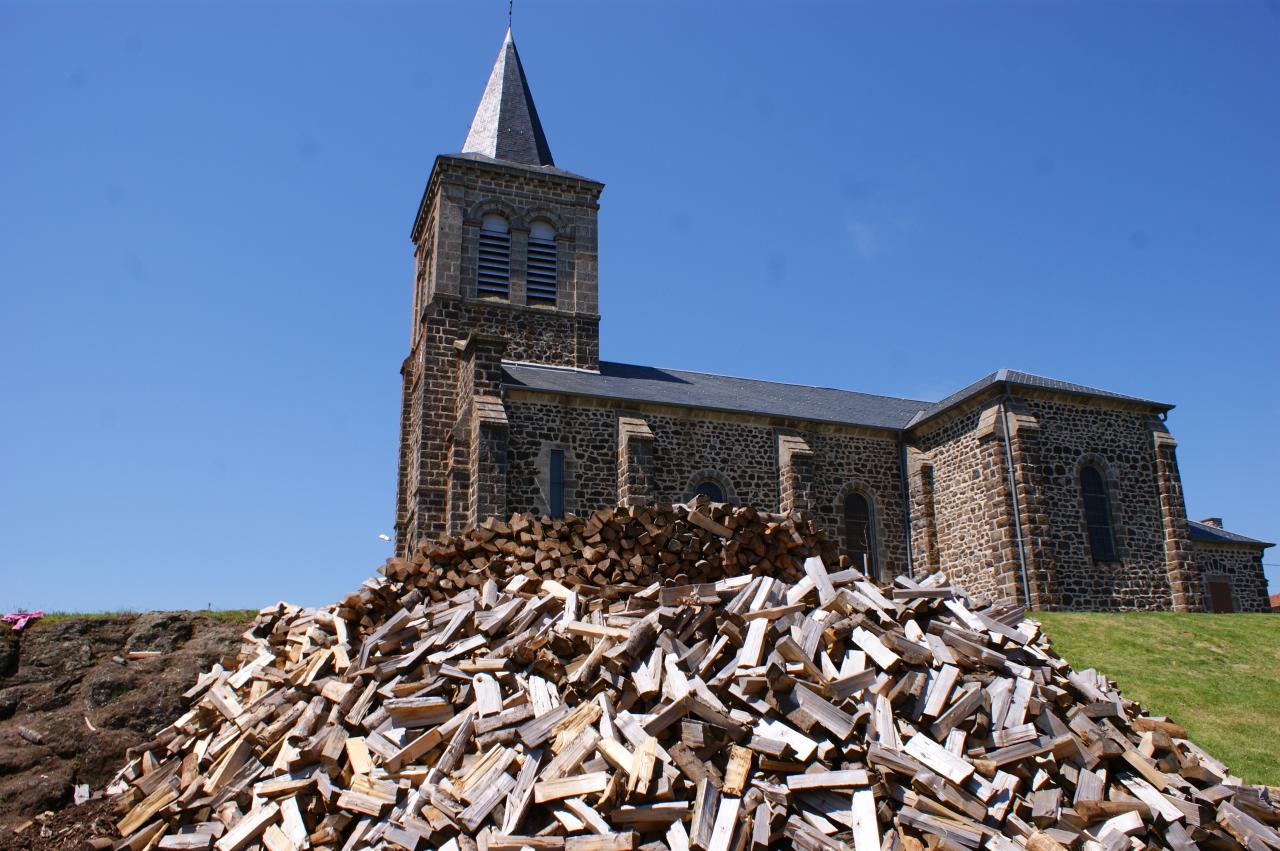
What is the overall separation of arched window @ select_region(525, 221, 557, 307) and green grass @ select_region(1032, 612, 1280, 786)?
578 inches

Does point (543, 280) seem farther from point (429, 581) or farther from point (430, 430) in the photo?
point (429, 581)

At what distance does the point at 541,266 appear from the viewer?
83.1 ft

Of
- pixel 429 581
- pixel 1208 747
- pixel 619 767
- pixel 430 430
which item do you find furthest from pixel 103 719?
pixel 430 430

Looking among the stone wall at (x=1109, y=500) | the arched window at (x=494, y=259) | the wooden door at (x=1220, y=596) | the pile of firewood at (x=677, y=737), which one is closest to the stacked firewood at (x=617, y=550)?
the pile of firewood at (x=677, y=737)

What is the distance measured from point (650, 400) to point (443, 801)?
48.1 feet

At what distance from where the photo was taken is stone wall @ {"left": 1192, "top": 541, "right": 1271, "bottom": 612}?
24.0 metres

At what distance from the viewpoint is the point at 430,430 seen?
71.7ft

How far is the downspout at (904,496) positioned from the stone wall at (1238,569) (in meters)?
8.10

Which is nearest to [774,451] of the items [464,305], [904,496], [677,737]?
[904,496]

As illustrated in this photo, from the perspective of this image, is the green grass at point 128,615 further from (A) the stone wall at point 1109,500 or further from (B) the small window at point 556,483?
(A) the stone wall at point 1109,500

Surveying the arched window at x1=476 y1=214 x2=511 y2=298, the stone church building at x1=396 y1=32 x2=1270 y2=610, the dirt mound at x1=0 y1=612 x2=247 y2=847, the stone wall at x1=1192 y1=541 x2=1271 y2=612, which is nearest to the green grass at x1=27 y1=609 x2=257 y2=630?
the dirt mound at x1=0 y1=612 x2=247 y2=847

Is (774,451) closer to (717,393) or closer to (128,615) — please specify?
(717,393)

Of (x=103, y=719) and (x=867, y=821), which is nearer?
(x=867, y=821)

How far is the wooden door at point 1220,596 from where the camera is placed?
23781mm
